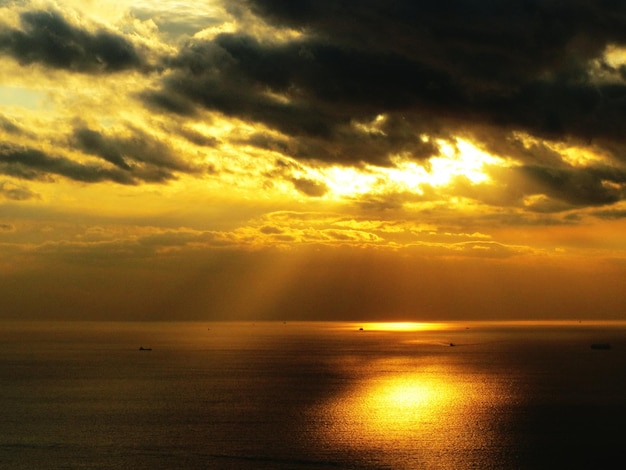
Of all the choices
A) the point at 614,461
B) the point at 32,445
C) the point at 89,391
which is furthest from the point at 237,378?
the point at 614,461

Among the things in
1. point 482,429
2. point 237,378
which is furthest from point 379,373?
point 482,429

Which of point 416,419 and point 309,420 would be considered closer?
point 309,420

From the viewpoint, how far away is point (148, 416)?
305 feet

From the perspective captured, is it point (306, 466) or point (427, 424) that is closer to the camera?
point (306, 466)

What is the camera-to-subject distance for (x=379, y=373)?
538 ft

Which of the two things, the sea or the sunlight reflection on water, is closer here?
the sea

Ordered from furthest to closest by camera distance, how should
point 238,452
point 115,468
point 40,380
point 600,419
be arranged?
point 40,380
point 600,419
point 238,452
point 115,468

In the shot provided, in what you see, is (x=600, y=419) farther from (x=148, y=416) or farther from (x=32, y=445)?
(x=32, y=445)

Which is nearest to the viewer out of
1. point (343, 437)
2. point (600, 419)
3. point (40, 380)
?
point (343, 437)

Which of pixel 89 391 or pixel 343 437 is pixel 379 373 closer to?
pixel 89 391

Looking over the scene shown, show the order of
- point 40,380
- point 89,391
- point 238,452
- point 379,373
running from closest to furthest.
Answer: point 238,452
point 89,391
point 40,380
point 379,373

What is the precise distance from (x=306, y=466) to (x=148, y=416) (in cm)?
3515

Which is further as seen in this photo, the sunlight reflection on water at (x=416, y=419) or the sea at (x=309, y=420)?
the sunlight reflection on water at (x=416, y=419)

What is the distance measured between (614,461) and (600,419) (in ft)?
82.5
